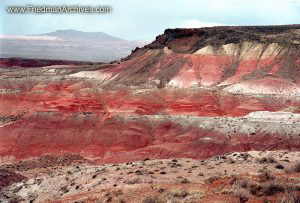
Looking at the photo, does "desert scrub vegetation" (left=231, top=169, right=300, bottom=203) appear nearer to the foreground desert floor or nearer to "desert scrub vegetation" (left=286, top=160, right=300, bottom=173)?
the foreground desert floor

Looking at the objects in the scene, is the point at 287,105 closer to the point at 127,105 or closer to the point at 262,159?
the point at 127,105

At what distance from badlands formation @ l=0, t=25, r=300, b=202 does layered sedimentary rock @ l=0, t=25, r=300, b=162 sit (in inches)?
7.0

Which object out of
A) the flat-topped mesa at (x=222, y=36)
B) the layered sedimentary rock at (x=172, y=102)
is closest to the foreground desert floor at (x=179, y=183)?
the layered sedimentary rock at (x=172, y=102)

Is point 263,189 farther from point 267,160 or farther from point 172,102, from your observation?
point 172,102

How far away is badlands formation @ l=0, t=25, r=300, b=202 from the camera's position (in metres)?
20.8

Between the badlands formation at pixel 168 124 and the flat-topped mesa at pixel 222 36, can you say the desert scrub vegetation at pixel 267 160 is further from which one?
the flat-topped mesa at pixel 222 36

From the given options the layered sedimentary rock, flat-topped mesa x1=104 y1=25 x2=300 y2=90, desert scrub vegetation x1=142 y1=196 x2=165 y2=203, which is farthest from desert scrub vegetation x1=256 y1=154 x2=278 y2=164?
flat-topped mesa x1=104 y1=25 x2=300 y2=90

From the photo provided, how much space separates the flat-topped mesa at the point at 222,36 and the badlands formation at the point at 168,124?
28 centimetres

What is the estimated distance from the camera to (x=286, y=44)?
293 feet

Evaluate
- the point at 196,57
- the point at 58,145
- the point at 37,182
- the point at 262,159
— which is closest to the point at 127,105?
the point at 58,145

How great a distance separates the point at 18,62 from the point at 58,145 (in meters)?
128

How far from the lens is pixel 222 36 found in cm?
10012

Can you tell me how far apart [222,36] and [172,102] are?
3144 cm

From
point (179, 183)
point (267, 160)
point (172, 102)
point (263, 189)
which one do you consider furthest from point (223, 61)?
point (263, 189)
